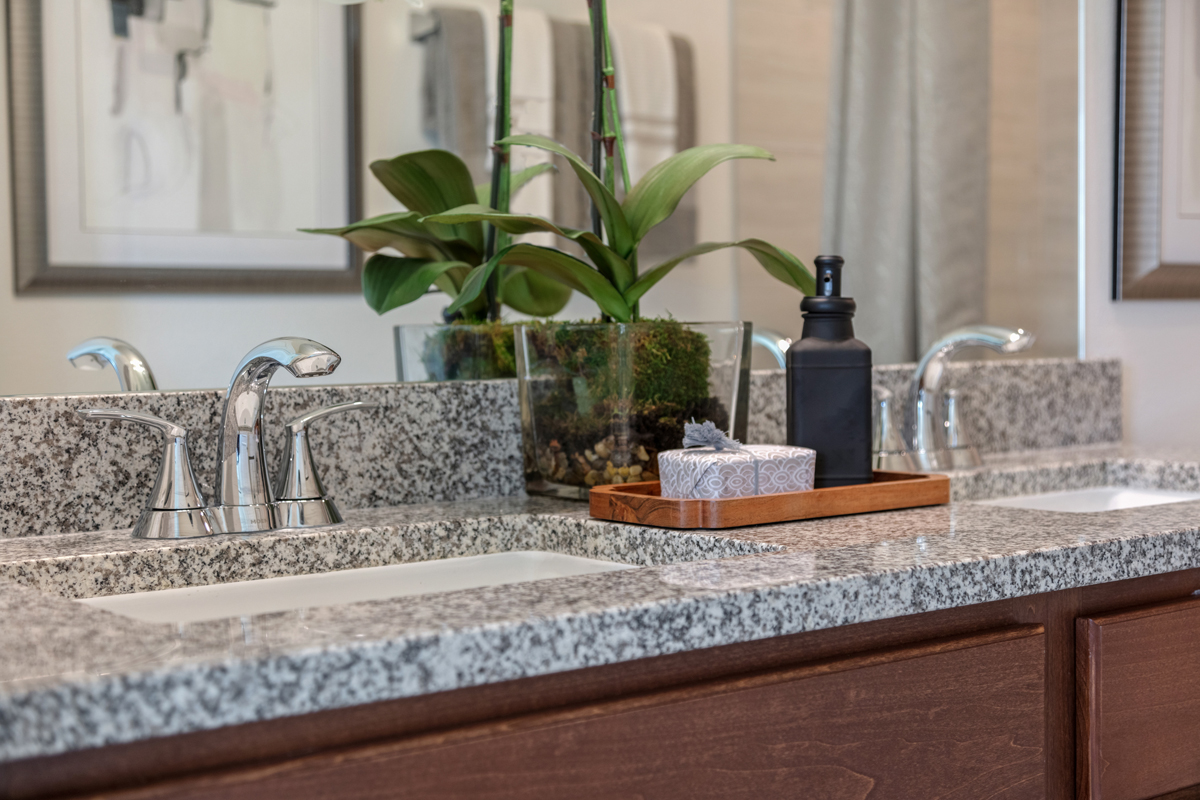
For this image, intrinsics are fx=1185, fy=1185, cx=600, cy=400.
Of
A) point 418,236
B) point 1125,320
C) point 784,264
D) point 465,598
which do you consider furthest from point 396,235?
point 1125,320

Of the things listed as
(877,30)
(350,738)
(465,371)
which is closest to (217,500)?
(465,371)

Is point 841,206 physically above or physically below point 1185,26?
below

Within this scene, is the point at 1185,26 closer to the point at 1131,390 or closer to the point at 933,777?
the point at 1131,390

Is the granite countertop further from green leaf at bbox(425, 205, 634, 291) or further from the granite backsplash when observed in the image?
green leaf at bbox(425, 205, 634, 291)

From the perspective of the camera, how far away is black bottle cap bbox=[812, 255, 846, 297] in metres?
1.05

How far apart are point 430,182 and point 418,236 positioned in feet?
0.17

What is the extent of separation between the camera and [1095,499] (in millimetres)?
1422

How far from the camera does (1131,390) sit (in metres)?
1.75

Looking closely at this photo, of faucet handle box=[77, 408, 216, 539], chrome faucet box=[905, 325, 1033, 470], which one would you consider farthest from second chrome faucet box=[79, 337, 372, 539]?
chrome faucet box=[905, 325, 1033, 470]

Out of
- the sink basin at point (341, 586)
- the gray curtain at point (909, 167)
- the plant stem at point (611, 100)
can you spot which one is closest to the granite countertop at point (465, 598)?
the sink basin at point (341, 586)

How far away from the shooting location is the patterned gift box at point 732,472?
0.93 m

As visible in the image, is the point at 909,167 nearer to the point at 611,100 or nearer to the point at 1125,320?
the point at 1125,320

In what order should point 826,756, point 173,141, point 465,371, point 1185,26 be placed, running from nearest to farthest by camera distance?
point 826,756, point 173,141, point 465,371, point 1185,26

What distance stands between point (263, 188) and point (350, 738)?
2.17 ft
